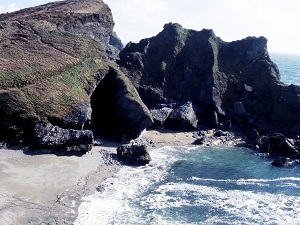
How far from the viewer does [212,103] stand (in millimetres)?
66312

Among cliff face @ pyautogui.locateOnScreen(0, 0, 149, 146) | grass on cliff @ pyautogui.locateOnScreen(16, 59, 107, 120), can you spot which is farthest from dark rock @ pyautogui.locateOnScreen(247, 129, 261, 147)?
grass on cliff @ pyautogui.locateOnScreen(16, 59, 107, 120)

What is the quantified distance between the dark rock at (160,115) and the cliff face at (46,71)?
7144mm

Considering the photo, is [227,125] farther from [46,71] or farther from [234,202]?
[46,71]

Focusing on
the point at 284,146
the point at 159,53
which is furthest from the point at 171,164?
the point at 159,53

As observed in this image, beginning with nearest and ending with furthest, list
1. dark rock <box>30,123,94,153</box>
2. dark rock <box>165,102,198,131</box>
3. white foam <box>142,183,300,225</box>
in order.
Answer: white foam <box>142,183,300,225</box>
dark rock <box>30,123,94,153</box>
dark rock <box>165,102,198,131</box>

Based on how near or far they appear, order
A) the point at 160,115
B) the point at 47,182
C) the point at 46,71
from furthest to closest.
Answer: the point at 160,115, the point at 46,71, the point at 47,182

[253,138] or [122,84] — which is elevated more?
[122,84]

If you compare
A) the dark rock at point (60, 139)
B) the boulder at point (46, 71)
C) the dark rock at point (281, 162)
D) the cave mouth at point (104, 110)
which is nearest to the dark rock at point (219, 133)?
the dark rock at point (281, 162)

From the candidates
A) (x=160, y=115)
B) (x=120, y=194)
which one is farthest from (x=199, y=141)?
(x=120, y=194)

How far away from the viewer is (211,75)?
71062 mm

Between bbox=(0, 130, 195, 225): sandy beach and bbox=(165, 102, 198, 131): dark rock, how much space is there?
16.1 meters

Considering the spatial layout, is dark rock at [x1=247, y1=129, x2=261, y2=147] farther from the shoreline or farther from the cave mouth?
the shoreline

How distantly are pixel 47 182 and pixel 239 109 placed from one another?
43.0m

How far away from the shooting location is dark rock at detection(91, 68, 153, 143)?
165 ft
